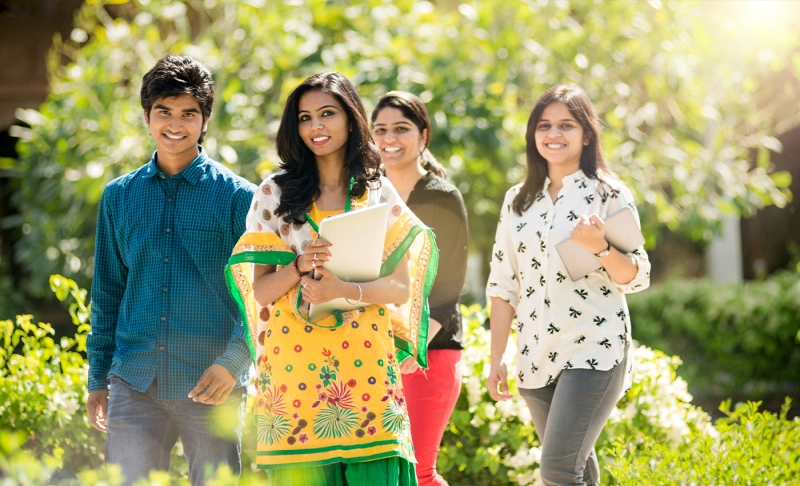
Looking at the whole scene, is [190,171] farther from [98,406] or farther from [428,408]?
[428,408]

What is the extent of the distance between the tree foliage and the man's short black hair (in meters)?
3.31

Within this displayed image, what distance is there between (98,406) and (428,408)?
116 cm

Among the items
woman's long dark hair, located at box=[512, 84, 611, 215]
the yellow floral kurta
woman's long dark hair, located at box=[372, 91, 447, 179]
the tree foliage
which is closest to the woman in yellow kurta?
the yellow floral kurta

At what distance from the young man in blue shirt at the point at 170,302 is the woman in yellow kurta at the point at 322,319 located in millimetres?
194

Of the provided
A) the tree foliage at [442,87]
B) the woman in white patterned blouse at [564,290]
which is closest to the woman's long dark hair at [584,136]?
the woman in white patterned blouse at [564,290]

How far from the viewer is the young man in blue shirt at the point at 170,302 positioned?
280cm

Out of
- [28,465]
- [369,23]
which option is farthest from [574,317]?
[369,23]

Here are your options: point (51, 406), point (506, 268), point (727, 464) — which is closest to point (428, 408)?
point (506, 268)

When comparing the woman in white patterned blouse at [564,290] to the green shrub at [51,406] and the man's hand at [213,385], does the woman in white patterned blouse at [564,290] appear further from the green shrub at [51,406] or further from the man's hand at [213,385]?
the green shrub at [51,406]

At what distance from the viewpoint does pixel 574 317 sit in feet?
10.2

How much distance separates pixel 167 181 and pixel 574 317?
55.4 inches

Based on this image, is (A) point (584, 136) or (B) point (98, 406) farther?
(A) point (584, 136)

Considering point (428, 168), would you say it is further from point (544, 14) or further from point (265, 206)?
point (544, 14)

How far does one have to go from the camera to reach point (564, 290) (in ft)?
10.3
